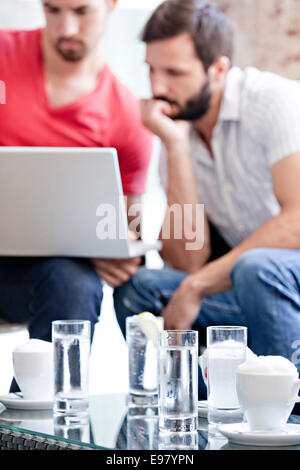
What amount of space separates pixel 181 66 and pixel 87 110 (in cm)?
30

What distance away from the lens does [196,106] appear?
210cm

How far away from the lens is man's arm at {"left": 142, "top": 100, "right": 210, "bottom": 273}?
76.4 inches

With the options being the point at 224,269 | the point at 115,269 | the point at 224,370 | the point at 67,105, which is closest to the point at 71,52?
the point at 67,105

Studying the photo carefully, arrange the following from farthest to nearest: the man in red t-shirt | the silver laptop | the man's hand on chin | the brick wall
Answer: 1. the brick wall
2. the man in red t-shirt
3. the man's hand on chin
4. the silver laptop

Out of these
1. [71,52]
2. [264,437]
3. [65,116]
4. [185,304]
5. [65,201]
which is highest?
[71,52]

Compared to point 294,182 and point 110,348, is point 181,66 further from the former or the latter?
point 110,348

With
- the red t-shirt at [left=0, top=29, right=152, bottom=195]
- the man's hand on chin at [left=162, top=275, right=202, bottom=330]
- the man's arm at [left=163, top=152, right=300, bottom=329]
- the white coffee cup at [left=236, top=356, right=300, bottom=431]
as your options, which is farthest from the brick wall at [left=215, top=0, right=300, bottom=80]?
the white coffee cup at [left=236, top=356, right=300, bottom=431]

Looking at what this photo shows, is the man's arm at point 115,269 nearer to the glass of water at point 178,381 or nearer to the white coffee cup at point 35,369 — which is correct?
the white coffee cup at point 35,369

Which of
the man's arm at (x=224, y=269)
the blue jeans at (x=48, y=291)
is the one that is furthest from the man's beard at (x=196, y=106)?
the blue jeans at (x=48, y=291)

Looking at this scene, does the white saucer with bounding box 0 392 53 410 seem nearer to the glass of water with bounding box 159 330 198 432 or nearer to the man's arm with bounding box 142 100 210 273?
the glass of water with bounding box 159 330 198 432

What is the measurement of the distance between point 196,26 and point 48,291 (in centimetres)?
96

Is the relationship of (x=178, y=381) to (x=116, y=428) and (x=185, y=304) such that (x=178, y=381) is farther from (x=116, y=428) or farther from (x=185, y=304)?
(x=185, y=304)

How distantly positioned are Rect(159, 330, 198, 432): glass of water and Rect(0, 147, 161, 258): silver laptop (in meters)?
0.61

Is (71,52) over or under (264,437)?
over
